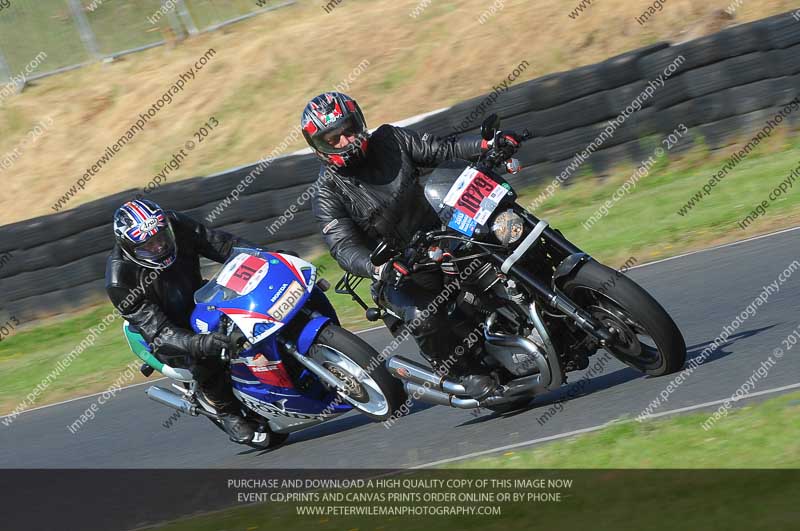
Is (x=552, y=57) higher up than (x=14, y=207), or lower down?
higher up

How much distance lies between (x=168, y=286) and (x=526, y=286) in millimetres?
2843

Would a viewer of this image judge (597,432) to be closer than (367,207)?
Yes

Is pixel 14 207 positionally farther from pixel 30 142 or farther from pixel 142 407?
pixel 142 407

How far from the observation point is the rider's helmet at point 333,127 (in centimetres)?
627

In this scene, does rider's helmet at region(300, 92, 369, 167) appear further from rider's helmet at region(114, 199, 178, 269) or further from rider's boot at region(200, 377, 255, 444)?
rider's boot at region(200, 377, 255, 444)

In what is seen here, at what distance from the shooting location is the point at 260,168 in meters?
12.2

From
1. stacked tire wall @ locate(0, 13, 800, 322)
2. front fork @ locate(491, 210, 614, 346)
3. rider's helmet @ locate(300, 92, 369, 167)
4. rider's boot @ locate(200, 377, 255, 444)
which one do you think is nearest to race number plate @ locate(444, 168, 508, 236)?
front fork @ locate(491, 210, 614, 346)

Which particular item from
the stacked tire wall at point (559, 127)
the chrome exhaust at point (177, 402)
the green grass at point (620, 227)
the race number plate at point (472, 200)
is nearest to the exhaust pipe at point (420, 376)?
the race number plate at point (472, 200)

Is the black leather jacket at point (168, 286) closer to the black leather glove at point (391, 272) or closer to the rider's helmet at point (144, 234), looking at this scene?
the rider's helmet at point (144, 234)

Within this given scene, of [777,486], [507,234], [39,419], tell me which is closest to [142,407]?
[39,419]

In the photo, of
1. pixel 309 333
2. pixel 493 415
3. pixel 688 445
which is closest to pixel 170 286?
pixel 309 333

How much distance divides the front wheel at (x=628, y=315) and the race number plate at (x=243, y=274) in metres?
2.19

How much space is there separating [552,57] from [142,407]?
26.7 feet

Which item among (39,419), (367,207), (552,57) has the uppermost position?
(367,207)
